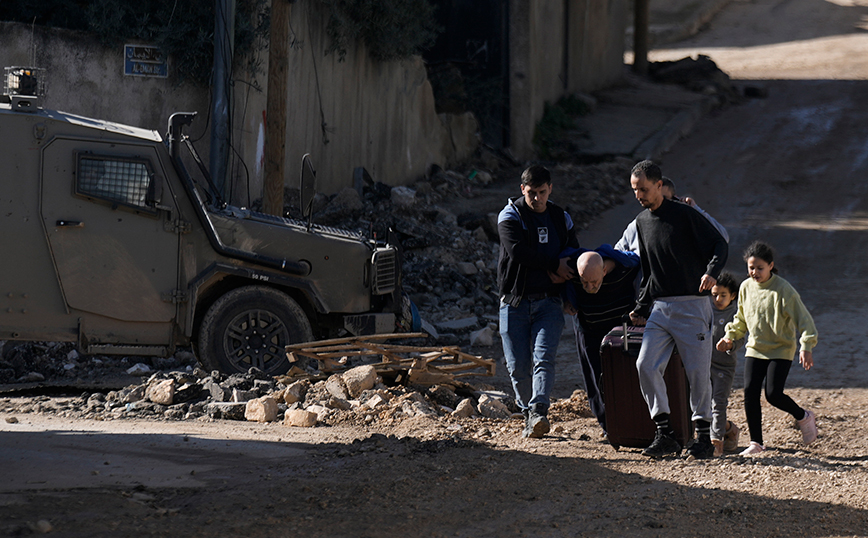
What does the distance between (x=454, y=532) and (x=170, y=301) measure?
4393mm

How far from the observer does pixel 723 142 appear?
72.0 feet

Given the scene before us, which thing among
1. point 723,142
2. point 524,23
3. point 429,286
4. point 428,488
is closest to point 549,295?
point 428,488

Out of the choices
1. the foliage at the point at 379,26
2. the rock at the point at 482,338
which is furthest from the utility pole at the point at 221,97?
the foliage at the point at 379,26

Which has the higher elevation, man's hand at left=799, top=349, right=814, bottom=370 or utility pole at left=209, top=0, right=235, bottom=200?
utility pole at left=209, top=0, right=235, bottom=200

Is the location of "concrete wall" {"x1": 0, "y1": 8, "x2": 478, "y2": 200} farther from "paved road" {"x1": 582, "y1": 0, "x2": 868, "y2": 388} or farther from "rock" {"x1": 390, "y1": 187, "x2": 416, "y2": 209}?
"paved road" {"x1": 582, "y1": 0, "x2": 868, "y2": 388}

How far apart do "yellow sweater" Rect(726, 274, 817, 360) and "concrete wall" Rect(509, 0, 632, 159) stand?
50.0ft

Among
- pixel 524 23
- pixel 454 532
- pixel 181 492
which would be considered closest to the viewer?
pixel 454 532

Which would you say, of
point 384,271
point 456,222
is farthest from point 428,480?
point 456,222

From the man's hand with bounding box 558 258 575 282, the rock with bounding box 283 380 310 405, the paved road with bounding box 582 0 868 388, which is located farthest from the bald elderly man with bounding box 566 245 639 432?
the paved road with bounding box 582 0 868 388

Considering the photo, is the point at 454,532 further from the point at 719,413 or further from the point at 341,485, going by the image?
the point at 719,413

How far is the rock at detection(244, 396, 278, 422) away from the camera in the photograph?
23.5ft

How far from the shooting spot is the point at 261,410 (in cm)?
717

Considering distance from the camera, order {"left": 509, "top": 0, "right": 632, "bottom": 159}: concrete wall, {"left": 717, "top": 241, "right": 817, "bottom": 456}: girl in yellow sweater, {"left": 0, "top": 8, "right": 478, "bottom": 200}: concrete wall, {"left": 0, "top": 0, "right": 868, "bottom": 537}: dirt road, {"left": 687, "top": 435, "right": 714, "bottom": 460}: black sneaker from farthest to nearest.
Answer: {"left": 509, "top": 0, "right": 632, "bottom": 159}: concrete wall < {"left": 0, "top": 8, "right": 478, "bottom": 200}: concrete wall < {"left": 717, "top": 241, "right": 817, "bottom": 456}: girl in yellow sweater < {"left": 687, "top": 435, "right": 714, "bottom": 460}: black sneaker < {"left": 0, "top": 0, "right": 868, "bottom": 537}: dirt road

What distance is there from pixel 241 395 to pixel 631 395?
119 inches
